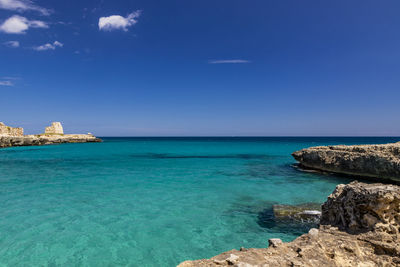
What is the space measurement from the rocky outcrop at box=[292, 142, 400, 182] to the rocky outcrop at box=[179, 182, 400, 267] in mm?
12714

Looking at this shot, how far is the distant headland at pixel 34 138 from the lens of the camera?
60169 millimetres

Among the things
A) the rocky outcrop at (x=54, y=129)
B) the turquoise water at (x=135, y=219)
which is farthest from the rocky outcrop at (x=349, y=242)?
the rocky outcrop at (x=54, y=129)

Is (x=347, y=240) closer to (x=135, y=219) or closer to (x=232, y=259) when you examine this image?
(x=232, y=259)

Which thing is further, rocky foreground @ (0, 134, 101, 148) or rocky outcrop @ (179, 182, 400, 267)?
rocky foreground @ (0, 134, 101, 148)

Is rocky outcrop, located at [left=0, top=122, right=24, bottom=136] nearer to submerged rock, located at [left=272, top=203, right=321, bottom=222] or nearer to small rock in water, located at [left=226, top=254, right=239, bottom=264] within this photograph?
submerged rock, located at [left=272, top=203, right=321, bottom=222]

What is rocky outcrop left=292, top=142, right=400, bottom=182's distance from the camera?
1480 cm

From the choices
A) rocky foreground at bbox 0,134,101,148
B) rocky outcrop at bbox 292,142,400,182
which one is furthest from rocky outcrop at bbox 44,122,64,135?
rocky outcrop at bbox 292,142,400,182

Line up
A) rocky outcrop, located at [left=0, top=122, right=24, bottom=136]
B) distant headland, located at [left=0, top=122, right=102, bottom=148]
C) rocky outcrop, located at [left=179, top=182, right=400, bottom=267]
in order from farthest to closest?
rocky outcrop, located at [left=0, top=122, right=24, bottom=136] < distant headland, located at [left=0, top=122, right=102, bottom=148] < rocky outcrop, located at [left=179, top=182, right=400, bottom=267]

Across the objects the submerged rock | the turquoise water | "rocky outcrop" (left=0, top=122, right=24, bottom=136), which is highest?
"rocky outcrop" (left=0, top=122, right=24, bottom=136)

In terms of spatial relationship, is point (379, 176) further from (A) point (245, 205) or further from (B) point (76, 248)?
(B) point (76, 248)

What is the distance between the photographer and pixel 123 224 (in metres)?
8.41

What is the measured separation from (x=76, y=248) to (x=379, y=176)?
1821 cm

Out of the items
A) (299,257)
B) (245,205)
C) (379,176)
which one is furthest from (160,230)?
(379,176)

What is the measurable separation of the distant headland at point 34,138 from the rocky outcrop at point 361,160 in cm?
7260
